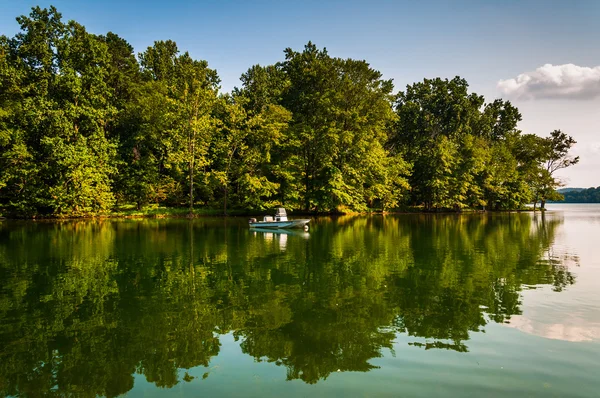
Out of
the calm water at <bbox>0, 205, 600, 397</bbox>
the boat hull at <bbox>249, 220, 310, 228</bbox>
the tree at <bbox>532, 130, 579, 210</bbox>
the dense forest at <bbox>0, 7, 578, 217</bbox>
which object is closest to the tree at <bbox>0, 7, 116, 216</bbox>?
the dense forest at <bbox>0, 7, 578, 217</bbox>

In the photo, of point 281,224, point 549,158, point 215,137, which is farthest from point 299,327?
point 549,158

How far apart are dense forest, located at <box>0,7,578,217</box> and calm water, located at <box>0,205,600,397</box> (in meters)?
34.0

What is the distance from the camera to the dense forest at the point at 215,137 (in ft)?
152

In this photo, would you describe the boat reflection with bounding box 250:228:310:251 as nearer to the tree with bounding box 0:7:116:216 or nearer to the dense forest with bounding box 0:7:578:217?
the dense forest with bounding box 0:7:578:217

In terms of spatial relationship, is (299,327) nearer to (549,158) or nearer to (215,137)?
(215,137)

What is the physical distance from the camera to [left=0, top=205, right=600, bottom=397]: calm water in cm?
662

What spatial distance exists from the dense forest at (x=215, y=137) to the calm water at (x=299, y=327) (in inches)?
1339

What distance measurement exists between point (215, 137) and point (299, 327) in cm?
5214

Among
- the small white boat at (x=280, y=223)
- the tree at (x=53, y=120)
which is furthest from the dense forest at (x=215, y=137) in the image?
the small white boat at (x=280, y=223)

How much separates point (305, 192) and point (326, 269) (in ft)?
141

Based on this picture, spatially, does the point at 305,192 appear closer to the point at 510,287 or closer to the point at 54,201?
the point at 54,201

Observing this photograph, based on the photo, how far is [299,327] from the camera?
9.13 meters

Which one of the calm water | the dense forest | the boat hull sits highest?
the dense forest

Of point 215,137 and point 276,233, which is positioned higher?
point 215,137
